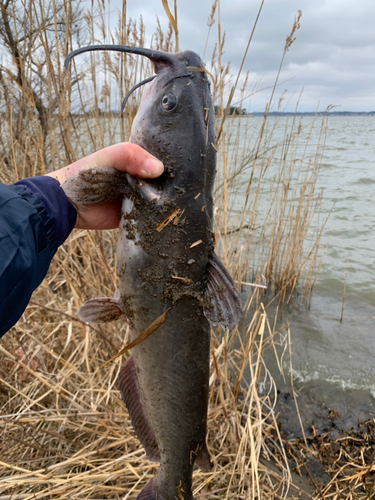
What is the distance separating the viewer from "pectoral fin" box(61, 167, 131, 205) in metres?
1.44

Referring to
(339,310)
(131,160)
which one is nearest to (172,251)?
(131,160)

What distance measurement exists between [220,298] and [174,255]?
10.8 inches

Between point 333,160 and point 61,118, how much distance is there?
14.7 m

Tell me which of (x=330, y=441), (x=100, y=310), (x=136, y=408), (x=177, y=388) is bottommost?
(x=330, y=441)

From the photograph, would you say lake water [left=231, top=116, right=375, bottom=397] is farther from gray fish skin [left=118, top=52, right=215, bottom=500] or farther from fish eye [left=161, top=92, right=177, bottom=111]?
fish eye [left=161, top=92, right=177, bottom=111]

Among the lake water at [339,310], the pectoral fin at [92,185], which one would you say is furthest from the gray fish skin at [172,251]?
the lake water at [339,310]

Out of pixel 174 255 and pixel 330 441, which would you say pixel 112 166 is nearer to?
pixel 174 255

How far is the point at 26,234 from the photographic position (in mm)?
1309

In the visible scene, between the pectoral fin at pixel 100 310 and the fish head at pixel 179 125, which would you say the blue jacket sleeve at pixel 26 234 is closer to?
the pectoral fin at pixel 100 310

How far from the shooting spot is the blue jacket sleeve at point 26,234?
1.21 m

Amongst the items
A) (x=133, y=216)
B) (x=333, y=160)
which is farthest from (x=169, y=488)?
(x=333, y=160)

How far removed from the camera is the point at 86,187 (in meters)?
1.45

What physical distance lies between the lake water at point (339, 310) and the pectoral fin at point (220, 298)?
10.4 ft

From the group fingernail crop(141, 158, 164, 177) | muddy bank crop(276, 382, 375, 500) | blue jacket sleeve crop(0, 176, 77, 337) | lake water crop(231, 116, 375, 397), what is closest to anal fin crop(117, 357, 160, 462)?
blue jacket sleeve crop(0, 176, 77, 337)
